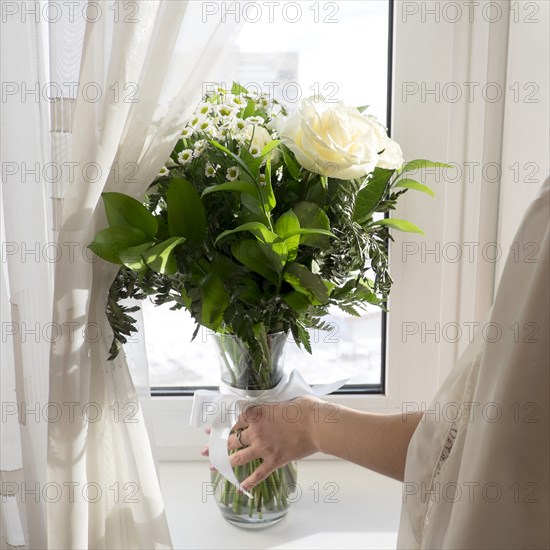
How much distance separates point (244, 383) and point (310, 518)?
0.32 m

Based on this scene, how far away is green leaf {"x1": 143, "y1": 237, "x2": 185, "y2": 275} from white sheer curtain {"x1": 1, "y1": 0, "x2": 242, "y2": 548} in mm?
98

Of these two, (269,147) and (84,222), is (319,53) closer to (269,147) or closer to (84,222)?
(269,147)

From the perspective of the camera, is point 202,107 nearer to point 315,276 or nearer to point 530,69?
point 315,276

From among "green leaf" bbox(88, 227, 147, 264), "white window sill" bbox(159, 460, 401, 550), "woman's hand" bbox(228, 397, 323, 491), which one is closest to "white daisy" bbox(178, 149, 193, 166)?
"green leaf" bbox(88, 227, 147, 264)

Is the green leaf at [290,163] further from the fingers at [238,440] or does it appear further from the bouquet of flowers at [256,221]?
the fingers at [238,440]

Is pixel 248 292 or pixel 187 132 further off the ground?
pixel 187 132

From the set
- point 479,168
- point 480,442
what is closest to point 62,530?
point 480,442

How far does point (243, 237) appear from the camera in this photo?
830 millimetres

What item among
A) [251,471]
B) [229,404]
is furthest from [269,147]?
[251,471]

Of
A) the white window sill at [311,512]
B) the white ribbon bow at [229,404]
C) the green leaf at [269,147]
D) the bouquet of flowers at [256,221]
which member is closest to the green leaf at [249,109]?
the bouquet of flowers at [256,221]

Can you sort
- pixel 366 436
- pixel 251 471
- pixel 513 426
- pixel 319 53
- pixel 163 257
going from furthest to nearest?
pixel 319 53 → pixel 251 471 → pixel 366 436 → pixel 163 257 → pixel 513 426

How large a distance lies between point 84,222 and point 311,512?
61cm

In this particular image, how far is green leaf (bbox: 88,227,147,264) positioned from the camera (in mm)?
803

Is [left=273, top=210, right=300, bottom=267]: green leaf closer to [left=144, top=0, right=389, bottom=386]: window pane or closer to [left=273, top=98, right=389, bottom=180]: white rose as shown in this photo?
[left=273, top=98, right=389, bottom=180]: white rose
